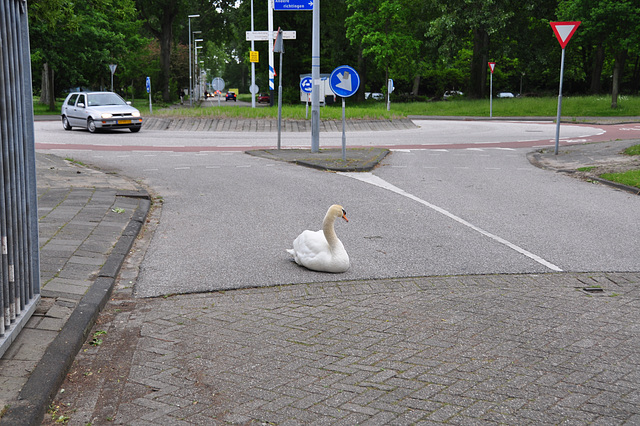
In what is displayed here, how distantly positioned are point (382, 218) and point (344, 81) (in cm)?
696

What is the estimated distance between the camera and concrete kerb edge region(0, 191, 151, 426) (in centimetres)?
329

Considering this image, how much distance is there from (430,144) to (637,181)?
10361 millimetres

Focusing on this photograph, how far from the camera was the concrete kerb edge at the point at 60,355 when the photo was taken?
329 cm

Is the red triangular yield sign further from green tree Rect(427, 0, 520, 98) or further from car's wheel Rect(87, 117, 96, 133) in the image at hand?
green tree Rect(427, 0, 520, 98)

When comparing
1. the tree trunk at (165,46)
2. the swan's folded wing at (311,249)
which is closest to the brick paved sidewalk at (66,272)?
the swan's folded wing at (311,249)

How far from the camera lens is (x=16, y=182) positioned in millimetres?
4340

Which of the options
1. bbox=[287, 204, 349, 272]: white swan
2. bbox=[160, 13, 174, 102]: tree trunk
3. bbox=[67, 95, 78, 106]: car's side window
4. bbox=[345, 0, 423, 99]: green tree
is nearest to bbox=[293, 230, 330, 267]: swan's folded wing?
bbox=[287, 204, 349, 272]: white swan

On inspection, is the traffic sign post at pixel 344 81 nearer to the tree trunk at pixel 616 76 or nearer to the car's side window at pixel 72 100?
the car's side window at pixel 72 100

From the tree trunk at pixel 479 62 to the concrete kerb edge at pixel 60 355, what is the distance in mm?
49358

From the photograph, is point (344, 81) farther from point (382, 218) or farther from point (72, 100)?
point (72, 100)

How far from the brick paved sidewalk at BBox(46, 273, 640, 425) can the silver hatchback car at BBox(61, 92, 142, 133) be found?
21379mm

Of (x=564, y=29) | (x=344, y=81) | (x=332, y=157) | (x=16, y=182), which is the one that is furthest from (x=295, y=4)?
(x=16, y=182)

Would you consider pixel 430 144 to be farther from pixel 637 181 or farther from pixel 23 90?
pixel 23 90

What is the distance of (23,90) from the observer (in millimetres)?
4531
